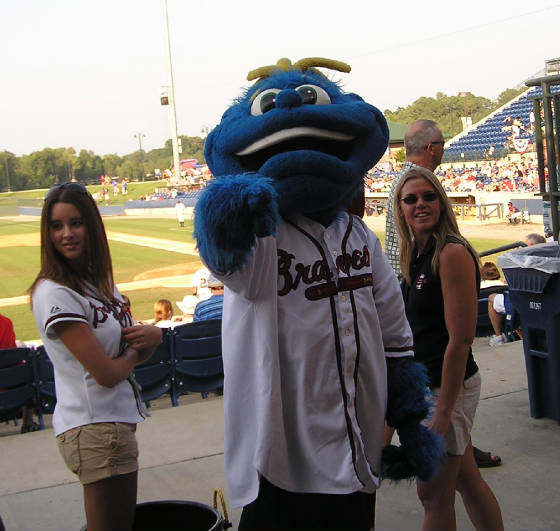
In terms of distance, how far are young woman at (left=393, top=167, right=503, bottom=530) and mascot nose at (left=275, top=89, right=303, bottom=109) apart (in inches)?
35.2

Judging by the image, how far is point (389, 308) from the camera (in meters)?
2.09

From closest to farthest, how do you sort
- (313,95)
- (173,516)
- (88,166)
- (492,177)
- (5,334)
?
(313,95) < (173,516) < (5,334) < (492,177) < (88,166)

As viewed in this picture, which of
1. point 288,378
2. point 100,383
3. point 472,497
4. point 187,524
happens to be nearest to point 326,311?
point 288,378

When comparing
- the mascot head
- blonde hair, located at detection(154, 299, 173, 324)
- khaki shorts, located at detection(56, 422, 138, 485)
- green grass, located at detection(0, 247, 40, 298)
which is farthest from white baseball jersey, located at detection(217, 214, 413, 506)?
green grass, located at detection(0, 247, 40, 298)

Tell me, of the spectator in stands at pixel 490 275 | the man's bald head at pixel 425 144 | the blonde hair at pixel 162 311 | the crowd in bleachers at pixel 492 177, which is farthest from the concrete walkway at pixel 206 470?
the crowd in bleachers at pixel 492 177

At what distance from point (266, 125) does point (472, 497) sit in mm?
1608

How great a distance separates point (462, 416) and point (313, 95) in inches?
50.2

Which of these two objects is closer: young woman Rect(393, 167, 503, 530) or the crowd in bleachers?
young woman Rect(393, 167, 503, 530)

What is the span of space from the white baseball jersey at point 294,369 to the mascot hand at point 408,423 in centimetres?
19

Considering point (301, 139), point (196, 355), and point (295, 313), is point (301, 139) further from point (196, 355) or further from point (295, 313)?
point (196, 355)

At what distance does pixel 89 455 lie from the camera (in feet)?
6.91

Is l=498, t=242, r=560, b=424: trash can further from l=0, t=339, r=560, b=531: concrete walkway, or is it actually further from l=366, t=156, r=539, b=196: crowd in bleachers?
l=366, t=156, r=539, b=196: crowd in bleachers

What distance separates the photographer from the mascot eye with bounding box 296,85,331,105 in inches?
79.2

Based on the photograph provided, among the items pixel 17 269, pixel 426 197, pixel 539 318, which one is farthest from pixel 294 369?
pixel 17 269
